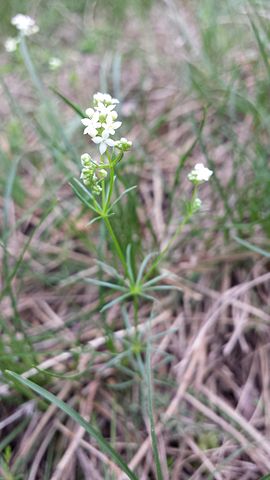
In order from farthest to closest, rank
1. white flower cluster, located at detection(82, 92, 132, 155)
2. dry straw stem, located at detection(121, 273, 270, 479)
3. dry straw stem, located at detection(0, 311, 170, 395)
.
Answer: dry straw stem, located at detection(0, 311, 170, 395), dry straw stem, located at detection(121, 273, 270, 479), white flower cluster, located at detection(82, 92, 132, 155)

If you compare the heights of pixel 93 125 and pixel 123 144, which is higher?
pixel 93 125

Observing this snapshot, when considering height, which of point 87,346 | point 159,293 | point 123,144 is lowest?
point 87,346

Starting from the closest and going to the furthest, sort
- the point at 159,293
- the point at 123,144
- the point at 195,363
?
the point at 123,144
the point at 195,363
the point at 159,293

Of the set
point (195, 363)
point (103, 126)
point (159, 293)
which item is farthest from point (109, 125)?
point (195, 363)

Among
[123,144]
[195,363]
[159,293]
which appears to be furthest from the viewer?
[159,293]

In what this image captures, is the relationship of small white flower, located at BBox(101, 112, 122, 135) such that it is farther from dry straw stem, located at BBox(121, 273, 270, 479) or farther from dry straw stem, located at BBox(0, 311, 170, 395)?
Result: dry straw stem, located at BBox(121, 273, 270, 479)

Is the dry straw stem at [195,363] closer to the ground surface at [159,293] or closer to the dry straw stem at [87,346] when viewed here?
the ground surface at [159,293]

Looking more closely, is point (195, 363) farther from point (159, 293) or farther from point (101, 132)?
point (101, 132)

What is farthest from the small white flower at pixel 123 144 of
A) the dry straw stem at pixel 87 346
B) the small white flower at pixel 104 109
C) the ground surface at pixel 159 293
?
the dry straw stem at pixel 87 346

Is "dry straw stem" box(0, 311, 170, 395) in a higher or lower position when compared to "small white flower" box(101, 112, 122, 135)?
lower

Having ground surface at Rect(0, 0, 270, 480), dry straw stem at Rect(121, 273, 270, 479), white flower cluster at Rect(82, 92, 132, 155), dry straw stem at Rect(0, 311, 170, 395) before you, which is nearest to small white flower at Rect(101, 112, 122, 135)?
white flower cluster at Rect(82, 92, 132, 155)

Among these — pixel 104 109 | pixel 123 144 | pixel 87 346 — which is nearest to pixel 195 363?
pixel 87 346

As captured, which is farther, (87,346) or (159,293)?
(159,293)
